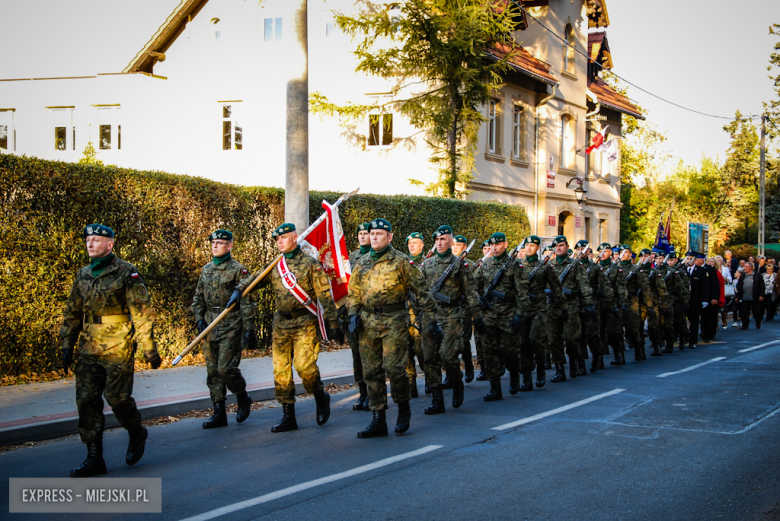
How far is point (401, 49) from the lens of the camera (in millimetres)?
21484

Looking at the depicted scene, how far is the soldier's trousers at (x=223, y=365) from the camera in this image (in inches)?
298

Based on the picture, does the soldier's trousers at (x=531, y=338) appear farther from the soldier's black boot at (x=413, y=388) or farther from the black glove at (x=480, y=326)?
the soldier's black boot at (x=413, y=388)

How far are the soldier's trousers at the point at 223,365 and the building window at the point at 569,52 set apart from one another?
25271mm

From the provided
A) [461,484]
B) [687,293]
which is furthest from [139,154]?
[461,484]

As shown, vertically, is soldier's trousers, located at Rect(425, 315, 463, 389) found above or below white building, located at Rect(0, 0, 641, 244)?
below

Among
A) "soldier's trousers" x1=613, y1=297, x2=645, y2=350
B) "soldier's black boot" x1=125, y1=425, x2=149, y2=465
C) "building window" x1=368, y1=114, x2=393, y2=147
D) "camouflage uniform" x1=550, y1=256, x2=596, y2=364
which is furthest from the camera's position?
"building window" x1=368, y1=114, x2=393, y2=147

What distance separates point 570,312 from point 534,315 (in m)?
1.54

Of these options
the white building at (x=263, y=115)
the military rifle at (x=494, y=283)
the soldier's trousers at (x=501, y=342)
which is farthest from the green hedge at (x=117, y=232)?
the white building at (x=263, y=115)

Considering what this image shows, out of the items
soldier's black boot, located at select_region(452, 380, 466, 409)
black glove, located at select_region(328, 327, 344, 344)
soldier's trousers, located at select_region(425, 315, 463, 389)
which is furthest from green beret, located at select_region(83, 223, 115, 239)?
soldier's black boot, located at select_region(452, 380, 466, 409)

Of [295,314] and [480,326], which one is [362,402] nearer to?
[480,326]

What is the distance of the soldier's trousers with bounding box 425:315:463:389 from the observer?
8.14 metres

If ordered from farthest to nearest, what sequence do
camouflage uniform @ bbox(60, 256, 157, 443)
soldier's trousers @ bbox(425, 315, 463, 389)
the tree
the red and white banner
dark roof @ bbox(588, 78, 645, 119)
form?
dark roof @ bbox(588, 78, 645, 119)
the tree
the red and white banner
soldier's trousers @ bbox(425, 315, 463, 389)
camouflage uniform @ bbox(60, 256, 157, 443)

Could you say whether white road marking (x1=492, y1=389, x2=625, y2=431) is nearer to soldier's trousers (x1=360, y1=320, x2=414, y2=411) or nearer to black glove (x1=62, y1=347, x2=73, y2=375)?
soldier's trousers (x1=360, y1=320, x2=414, y2=411)

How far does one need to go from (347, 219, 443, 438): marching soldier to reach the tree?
14.6 meters
